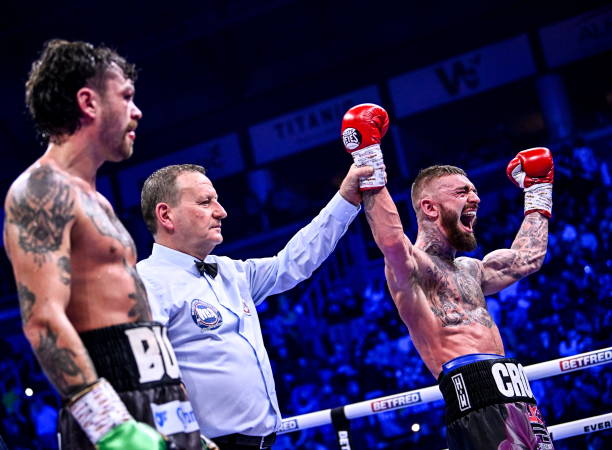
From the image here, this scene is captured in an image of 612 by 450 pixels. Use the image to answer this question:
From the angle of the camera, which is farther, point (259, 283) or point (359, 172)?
point (259, 283)

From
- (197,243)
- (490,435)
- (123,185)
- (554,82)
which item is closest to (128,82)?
(197,243)

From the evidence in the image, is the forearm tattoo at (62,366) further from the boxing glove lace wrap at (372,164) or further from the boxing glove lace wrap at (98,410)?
the boxing glove lace wrap at (372,164)

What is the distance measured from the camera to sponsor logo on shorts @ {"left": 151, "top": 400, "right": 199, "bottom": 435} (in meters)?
1.45

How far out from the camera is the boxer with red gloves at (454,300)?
214 cm

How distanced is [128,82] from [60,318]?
596 mm

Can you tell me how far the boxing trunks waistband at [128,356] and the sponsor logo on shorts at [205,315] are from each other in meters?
0.57

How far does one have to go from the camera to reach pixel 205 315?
6.91ft

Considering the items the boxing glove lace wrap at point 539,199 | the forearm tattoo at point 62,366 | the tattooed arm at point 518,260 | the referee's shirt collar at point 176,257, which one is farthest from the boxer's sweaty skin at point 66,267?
the boxing glove lace wrap at point 539,199

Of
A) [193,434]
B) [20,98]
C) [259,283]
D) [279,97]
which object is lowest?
[193,434]

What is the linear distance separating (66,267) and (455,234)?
151 cm

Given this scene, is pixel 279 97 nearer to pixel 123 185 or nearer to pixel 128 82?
pixel 123 185

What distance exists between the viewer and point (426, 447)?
5.25 m

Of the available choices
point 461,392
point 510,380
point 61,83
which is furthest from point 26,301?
point 510,380

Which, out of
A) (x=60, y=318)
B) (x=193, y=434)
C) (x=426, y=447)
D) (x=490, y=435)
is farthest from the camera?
(x=426, y=447)
